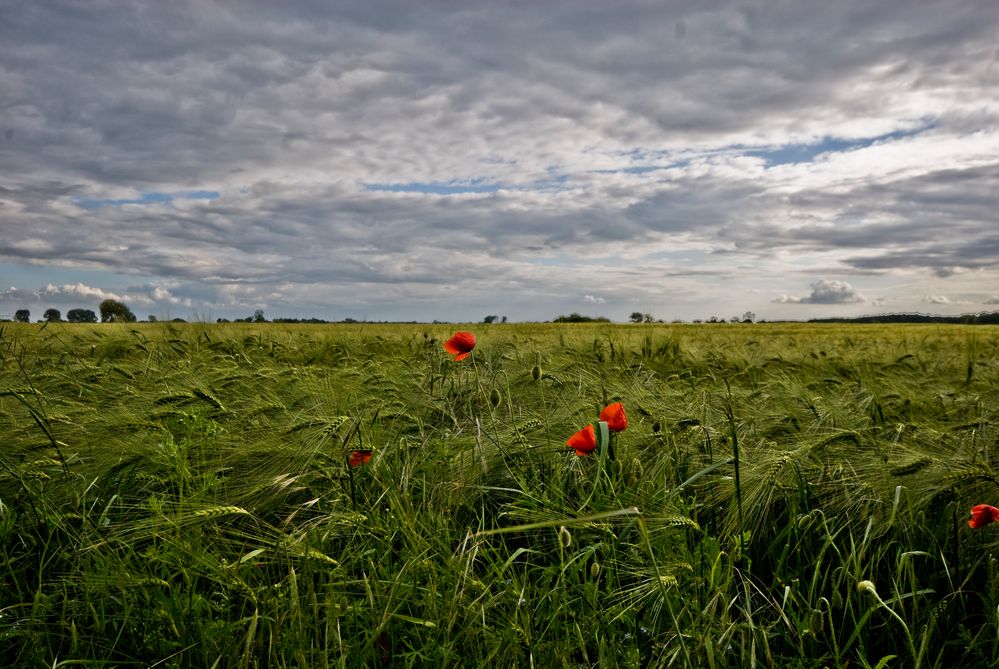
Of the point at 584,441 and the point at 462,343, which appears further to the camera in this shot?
the point at 462,343

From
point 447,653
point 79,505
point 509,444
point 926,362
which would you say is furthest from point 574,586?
point 926,362

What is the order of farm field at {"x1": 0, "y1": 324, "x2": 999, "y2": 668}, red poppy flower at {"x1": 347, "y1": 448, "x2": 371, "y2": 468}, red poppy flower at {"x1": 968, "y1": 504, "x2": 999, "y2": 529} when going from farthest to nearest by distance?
red poppy flower at {"x1": 347, "y1": 448, "x2": 371, "y2": 468} → red poppy flower at {"x1": 968, "y1": 504, "x2": 999, "y2": 529} → farm field at {"x1": 0, "y1": 324, "x2": 999, "y2": 668}

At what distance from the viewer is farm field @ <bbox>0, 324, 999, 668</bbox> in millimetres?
1449

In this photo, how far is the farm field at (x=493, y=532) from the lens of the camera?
145cm

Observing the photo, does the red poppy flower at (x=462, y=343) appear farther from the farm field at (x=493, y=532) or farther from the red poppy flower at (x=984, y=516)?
the red poppy flower at (x=984, y=516)

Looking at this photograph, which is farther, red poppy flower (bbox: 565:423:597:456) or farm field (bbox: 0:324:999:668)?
red poppy flower (bbox: 565:423:597:456)

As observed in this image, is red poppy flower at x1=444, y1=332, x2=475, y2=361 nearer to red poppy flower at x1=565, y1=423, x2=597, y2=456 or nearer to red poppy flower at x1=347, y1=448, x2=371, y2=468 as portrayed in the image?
red poppy flower at x1=347, y1=448, x2=371, y2=468

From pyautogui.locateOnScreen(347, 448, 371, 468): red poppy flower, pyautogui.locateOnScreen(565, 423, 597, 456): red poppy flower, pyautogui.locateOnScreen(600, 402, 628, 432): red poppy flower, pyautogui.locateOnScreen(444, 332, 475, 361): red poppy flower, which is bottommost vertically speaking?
pyautogui.locateOnScreen(347, 448, 371, 468): red poppy flower

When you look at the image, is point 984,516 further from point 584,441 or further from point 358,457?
point 358,457

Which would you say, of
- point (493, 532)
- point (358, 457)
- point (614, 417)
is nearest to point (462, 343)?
point (358, 457)

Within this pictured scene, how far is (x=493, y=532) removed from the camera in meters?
0.89

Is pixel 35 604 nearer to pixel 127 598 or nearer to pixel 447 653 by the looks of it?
pixel 127 598

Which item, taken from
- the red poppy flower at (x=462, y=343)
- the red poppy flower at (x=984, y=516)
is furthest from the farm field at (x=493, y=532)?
the red poppy flower at (x=462, y=343)

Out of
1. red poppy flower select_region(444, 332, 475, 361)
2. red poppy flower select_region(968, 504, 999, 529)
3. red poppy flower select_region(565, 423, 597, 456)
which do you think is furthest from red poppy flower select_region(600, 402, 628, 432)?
red poppy flower select_region(968, 504, 999, 529)
